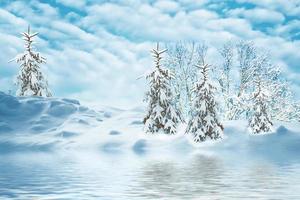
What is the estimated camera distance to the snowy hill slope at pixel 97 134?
122 ft

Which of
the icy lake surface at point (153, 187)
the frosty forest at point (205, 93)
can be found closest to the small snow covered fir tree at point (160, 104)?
the frosty forest at point (205, 93)

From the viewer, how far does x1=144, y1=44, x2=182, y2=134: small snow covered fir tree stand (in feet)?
134

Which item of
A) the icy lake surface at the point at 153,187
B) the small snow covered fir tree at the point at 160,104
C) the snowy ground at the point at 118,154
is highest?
the small snow covered fir tree at the point at 160,104

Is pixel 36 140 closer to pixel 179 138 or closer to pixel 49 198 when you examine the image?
pixel 179 138

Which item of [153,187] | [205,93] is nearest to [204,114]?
[205,93]

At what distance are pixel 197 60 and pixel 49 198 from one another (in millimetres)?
49201

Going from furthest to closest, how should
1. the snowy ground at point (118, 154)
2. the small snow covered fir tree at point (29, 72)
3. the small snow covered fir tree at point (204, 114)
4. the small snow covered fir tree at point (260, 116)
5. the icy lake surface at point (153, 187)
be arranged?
the small snow covered fir tree at point (29, 72), the small snow covered fir tree at point (260, 116), the small snow covered fir tree at point (204, 114), the snowy ground at point (118, 154), the icy lake surface at point (153, 187)

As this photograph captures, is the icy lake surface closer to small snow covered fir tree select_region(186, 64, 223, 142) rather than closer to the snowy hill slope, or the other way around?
the snowy hill slope

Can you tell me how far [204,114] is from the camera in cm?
3928

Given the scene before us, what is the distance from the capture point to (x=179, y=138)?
39.2 meters

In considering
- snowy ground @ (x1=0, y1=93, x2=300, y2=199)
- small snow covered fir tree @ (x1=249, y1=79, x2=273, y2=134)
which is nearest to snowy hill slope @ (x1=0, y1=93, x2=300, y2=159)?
snowy ground @ (x1=0, y1=93, x2=300, y2=199)

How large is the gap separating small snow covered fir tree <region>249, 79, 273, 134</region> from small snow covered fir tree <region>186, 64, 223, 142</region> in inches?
119

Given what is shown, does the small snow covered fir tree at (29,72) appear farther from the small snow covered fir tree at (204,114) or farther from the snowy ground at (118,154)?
the small snow covered fir tree at (204,114)

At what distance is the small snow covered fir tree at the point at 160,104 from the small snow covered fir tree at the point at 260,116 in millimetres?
6037
